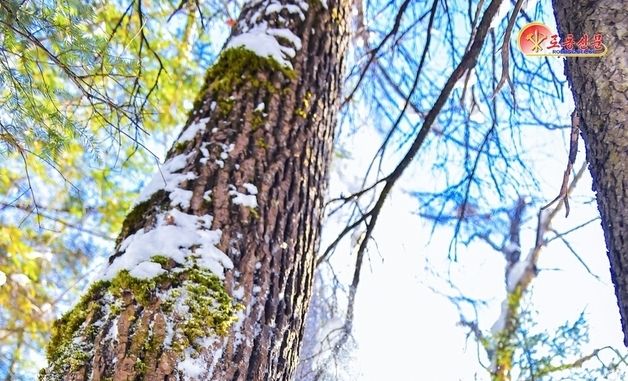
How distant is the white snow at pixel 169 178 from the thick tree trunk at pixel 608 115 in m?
0.86

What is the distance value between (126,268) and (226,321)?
0.76 ft

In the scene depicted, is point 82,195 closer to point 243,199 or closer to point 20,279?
point 20,279

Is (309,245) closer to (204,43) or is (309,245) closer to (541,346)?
(204,43)

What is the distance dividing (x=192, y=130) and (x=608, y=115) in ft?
3.15

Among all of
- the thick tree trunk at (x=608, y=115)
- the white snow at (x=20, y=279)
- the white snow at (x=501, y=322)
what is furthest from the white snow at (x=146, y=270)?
the white snow at (x=501, y=322)

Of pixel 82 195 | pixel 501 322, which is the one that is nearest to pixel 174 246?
pixel 82 195

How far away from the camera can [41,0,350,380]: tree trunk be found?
38.5 inches

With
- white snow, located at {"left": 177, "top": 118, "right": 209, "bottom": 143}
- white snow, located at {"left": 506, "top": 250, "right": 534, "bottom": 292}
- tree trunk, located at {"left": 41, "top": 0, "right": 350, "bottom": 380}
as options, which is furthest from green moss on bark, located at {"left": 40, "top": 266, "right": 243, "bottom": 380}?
white snow, located at {"left": 506, "top": 250, "right": 534, "bottom": 292}

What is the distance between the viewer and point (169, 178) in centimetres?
126

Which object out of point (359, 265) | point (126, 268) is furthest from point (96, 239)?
point (126, 268)

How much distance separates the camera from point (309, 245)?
1.35 meters

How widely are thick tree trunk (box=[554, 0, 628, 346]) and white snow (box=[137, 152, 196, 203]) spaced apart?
0.86 meters

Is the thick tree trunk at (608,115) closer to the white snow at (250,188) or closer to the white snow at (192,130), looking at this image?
the white snow at (250,188)

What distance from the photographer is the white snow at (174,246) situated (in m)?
1.07
